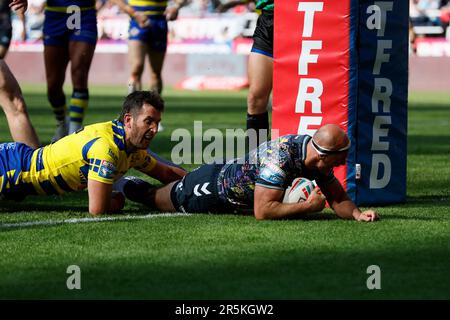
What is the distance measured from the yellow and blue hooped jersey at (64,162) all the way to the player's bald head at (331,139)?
55.9 inches

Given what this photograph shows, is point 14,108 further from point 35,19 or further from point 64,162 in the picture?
point 35,19

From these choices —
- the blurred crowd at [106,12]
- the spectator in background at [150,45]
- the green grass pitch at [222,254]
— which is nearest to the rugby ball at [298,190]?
the green grass pitch at [222,254]

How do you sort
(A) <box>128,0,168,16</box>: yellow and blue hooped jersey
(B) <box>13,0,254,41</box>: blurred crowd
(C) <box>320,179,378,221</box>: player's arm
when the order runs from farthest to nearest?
(B) <box>13,0,254,41</box>: blurred crowd → (A) <box>128,0,168,16</box>: yellow and blue hooped jersey → (C) <box>320,179,378,221</box>: player's arm

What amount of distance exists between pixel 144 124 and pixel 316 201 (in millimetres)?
1256

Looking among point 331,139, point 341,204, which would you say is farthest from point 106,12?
point 331,139

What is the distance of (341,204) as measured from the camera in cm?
716

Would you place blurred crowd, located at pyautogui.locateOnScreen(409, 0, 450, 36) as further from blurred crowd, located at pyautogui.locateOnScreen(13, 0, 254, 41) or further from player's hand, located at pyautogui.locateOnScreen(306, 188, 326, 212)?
player's hand, located at pyautogui.locateOnScreen(306, 188, 326, 212)

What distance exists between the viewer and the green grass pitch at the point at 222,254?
505 cm

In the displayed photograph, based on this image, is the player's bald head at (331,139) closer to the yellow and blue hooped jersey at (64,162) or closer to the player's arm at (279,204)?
the player's arm at (279,204)

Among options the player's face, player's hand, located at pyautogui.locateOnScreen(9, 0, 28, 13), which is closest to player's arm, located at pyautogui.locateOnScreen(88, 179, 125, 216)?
the player's face

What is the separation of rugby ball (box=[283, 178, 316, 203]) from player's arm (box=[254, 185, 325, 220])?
23 centimetres

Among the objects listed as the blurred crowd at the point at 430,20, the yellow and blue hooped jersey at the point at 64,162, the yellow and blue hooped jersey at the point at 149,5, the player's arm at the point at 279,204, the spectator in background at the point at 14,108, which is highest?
the blurred crowd at the point at 430,20

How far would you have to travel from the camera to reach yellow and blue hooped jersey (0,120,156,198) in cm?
732

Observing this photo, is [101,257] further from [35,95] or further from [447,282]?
[35,95]
